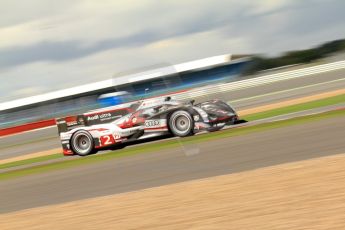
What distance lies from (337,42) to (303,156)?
96.5 feet

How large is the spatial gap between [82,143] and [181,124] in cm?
254

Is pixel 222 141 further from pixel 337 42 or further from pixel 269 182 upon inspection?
pixel 337 42

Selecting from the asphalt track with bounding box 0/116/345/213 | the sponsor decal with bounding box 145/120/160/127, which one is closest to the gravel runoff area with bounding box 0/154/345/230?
the asphalt track with bounding box 0/116/345/213

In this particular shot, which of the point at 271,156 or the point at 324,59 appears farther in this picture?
the point at 324,59

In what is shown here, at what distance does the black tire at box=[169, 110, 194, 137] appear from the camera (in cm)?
1192

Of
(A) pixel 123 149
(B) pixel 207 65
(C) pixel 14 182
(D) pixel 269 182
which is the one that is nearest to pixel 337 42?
(B) pixel 207 65

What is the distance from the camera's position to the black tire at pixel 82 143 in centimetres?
1291

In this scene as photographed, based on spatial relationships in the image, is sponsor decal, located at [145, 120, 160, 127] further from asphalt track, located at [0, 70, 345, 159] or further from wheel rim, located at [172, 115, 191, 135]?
asphalt track, located at [0, 70, 345, 159]

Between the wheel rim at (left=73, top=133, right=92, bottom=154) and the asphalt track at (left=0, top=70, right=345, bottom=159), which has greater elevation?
the wheel rim at (left=73, top=133, right=92, bottom=154)

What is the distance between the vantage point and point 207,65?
1235 inches

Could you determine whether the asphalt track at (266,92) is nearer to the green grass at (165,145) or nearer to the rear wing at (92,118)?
the rear wing at (92,118)

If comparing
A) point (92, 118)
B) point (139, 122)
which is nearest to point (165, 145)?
point (139, 122)

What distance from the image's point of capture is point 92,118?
12961 mm

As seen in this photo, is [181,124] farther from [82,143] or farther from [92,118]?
[82,143]
